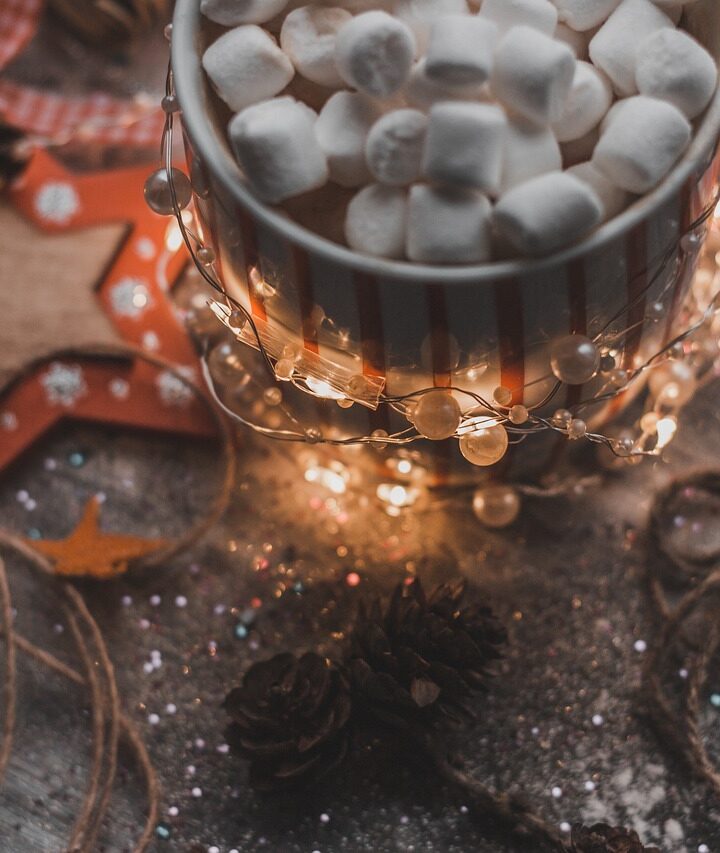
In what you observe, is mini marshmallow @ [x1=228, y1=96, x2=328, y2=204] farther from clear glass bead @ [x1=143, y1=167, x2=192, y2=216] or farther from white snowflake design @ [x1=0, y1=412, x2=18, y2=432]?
white snowflake design @ [x1=0, y1=412, x2=18, y2=432]

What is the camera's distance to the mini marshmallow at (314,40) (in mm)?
656

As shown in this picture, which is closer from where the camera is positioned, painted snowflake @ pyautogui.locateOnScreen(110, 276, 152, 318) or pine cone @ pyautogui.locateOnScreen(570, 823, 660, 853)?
pine cone @ pyautogui.locateOnScreen(570, 823, 660, 853)

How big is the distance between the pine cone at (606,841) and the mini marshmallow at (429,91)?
54cm

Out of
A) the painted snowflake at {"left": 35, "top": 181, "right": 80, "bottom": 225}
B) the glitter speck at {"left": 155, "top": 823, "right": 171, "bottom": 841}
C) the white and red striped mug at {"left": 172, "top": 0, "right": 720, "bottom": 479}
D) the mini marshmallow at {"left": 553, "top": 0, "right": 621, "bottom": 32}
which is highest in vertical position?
the mini marshmallow at {"left": 553, "top": 0, "right": 621, "bottom": 32}

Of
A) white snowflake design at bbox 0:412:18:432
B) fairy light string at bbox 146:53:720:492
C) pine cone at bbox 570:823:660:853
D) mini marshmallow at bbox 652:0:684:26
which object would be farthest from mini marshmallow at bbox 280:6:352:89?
pine cone at bbox 570:823:660:853

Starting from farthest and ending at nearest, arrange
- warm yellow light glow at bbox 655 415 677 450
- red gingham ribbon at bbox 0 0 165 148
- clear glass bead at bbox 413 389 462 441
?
red gingham ribbon at bbox 0 0 165 148
warm yellow light glow at bbox 655 415 677 450
clear glass bead at bbox 413 389 462 441

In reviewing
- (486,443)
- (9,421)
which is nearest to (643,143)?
(486,443)

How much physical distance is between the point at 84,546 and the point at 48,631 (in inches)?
3.2

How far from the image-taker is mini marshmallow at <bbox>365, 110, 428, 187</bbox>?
0.61 m

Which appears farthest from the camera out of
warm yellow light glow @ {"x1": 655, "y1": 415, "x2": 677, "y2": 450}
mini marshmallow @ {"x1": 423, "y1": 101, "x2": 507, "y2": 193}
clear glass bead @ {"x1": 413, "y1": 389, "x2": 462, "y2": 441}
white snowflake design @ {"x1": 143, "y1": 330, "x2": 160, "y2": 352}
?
white snowflake design @ {"x1": 143, "y1": 330, "x2": 160, "y2": 352}

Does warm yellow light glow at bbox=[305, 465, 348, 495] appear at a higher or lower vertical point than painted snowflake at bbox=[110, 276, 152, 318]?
lower

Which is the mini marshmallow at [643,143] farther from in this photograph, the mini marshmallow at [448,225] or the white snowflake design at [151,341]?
the white snowflake design at [151,341]

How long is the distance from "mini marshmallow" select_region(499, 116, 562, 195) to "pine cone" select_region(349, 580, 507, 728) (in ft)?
1.13

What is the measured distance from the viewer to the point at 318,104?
694 millimetres
